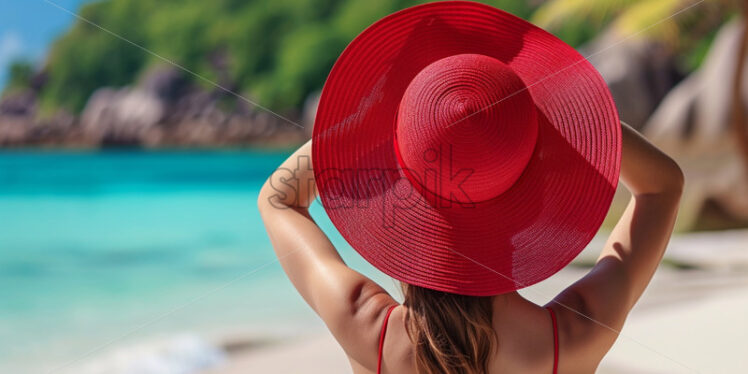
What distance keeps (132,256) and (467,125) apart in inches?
299

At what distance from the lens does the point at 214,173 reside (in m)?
13.5

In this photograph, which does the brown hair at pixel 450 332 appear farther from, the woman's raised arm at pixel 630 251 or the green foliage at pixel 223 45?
the green foliage at pixel 223 45

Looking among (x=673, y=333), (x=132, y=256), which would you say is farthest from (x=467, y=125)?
(x=132, y=256)

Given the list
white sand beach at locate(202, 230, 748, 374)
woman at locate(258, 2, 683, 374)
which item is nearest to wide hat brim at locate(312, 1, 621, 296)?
woman at locate(258, 2, 683, 374)

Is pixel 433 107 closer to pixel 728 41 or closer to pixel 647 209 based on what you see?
pixel 647 209

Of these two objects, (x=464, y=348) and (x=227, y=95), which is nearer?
(x=464, y=348)

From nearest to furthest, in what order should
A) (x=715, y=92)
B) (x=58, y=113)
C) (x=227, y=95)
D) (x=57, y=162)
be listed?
(x=715, y=92), (x=57, y=162), (x=227, y=95), (x=58, y=113)

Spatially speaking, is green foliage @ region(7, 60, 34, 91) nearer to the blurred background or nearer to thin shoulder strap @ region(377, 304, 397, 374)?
the blurred background

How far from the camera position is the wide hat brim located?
0.64m

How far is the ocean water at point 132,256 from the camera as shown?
14.1 ft

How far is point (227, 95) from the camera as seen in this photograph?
16.6 m

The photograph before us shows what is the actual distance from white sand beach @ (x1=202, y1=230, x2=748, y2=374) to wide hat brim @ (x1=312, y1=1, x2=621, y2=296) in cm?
186

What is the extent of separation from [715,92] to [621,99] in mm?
2102

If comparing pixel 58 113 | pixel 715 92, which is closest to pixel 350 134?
pixel 715 92
